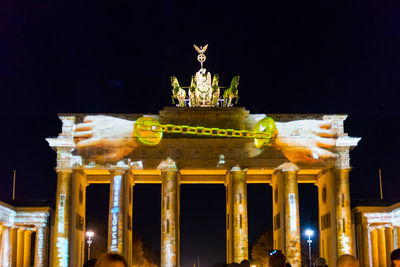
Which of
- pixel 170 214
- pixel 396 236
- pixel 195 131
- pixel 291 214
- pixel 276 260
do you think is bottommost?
A: pixel 276 260

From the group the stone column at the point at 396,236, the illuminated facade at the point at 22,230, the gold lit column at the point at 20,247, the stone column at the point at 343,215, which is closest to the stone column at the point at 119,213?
the illuminated facade at the point at 22,230

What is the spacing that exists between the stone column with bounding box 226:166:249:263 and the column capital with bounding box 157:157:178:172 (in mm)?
5639

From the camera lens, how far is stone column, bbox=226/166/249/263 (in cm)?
5647

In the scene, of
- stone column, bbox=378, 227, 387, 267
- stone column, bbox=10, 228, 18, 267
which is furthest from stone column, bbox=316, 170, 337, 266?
stone column, bbox=10, 228, 18, 267

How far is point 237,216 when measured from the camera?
5719cm

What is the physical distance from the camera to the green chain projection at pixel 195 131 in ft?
189

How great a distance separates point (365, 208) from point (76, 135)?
30.3 meters

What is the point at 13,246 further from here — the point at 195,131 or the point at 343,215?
the point at 343,215

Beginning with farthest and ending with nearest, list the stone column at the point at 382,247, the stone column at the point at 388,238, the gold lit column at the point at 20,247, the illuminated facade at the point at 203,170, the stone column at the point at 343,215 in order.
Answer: the stone column at the point at 382,247 → the gold lit column at the point at 20,247 → the stone column at the point at 388,238 → the illuminated facade at the point at 203,170 → the stone column at the point at 343,215

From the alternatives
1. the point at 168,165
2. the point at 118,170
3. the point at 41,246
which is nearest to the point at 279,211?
the point at 168,165

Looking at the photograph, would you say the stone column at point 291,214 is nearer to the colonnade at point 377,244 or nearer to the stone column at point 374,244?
the colonnade at point 377,244

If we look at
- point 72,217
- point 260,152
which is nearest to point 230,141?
point 260,152

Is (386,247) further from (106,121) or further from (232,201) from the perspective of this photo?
(106,121)

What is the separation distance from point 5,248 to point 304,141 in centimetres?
3098
